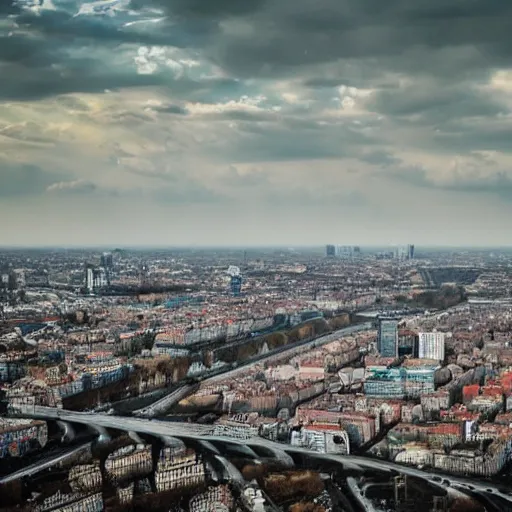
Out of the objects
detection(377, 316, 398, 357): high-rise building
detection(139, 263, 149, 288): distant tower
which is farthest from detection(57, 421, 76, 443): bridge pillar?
detection(139, 263, 149, 288): distant tower

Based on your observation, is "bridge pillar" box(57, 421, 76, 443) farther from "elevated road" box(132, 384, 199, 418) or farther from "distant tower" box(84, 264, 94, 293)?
"distant tower" box(84, 264, 94, 293)

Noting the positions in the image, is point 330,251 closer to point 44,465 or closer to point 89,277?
point 89,277

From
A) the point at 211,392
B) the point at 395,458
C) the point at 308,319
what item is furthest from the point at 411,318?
the point at 395,458

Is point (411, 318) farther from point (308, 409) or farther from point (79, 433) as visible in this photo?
point (79, 433)

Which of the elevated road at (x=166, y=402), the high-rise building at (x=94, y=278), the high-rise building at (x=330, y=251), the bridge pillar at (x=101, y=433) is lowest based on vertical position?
the bridge pillar at (x=101, y=433)

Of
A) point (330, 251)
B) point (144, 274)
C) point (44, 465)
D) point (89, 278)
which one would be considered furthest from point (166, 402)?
point (330, 251)

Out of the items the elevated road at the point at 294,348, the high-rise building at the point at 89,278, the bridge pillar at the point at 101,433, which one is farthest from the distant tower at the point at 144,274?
the bridge pillar at the point at 101,433

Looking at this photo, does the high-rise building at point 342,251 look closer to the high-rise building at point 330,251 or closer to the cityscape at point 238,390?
the high-rise building at point 330,251

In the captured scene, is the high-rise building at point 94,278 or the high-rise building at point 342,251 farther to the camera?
the high-rise building at point 342,251
